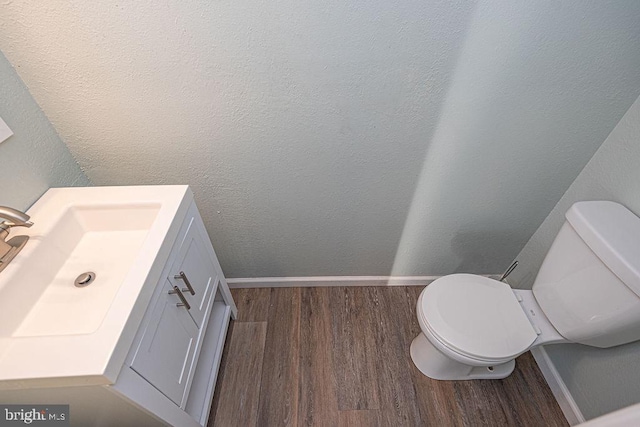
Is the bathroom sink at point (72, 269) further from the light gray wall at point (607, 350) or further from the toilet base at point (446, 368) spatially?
the light gray wall at point (607, 350)

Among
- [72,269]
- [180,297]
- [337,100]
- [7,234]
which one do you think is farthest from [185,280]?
[337,100]

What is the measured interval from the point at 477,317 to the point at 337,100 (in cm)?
96

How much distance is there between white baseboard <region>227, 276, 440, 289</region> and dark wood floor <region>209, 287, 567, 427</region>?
11 cm

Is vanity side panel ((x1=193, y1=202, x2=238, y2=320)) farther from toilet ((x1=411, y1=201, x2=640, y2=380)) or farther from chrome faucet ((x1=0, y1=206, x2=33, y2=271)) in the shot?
toilet ((x1=411, y1=201, x2=640, y2=380))

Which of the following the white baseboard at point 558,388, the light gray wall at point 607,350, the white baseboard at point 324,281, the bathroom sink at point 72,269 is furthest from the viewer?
the white baseboard at point 324,281

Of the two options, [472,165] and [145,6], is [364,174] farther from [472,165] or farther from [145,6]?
[145,6]

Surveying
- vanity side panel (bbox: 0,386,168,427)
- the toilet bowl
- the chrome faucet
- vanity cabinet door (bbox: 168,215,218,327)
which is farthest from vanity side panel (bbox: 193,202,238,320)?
the toilet bowl

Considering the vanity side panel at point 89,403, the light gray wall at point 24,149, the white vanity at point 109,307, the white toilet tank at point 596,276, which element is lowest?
the vanity side panel at point 89,403

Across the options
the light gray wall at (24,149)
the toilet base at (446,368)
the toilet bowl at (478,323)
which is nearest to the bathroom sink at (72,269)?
the light gray wall at (24,149)

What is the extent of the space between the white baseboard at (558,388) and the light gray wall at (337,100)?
0.62 m

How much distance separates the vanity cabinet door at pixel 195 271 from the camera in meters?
0.96

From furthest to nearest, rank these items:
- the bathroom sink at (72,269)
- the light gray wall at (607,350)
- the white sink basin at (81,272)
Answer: the light gray wall at (607,350) < the bathroom sink at (72,269) < the white sink basin at (81,272)

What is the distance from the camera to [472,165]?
1198mm

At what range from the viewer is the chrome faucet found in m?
0.73
